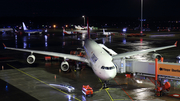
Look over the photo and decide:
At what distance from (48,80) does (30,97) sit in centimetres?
684

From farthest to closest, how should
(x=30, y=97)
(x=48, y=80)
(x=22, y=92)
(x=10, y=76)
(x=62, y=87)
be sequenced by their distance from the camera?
(x=10, y=76) < (x=48, y=80) < (x=62, y=87) < (x=22, y=92) < (x=30, y=97)

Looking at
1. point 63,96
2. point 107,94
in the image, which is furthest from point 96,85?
point 63,96

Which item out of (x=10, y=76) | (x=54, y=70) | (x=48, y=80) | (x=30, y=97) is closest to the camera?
(x=30, y=97)

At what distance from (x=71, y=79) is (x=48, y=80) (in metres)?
3.25

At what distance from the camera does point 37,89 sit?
24875 mm

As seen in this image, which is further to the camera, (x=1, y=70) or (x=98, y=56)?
(x=1, y=70)

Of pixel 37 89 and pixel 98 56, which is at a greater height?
pixel 98 56

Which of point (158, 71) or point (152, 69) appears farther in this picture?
point (152, 69)

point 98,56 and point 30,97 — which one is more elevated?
point 98,56

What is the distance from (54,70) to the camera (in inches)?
1372

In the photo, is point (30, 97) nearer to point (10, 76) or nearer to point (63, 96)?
point (63, 96)

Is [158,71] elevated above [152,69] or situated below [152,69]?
below

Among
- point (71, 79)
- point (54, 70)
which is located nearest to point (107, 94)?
point (71, 79)

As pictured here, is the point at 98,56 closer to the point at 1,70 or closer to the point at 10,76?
the point at 10,76
